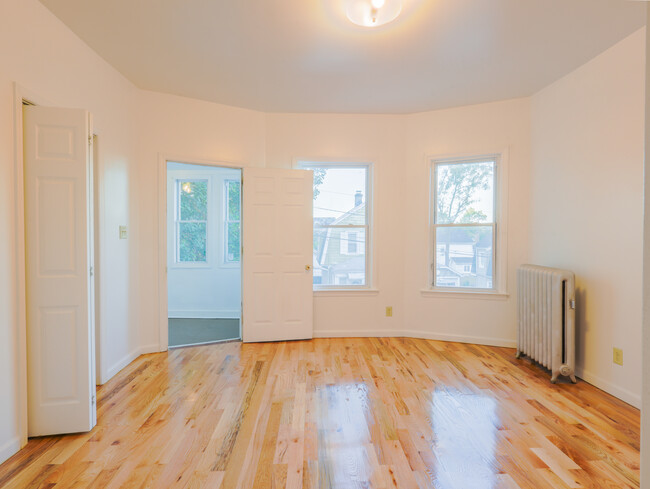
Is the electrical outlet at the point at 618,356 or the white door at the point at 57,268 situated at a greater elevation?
the white door at the point at 57,268

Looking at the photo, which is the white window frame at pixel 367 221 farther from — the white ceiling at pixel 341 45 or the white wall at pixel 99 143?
the white wall at pixel 99 143

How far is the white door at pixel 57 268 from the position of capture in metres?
2.18

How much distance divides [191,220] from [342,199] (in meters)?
2.77

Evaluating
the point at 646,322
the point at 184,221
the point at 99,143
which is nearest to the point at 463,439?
the point at 646,322

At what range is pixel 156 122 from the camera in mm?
3850

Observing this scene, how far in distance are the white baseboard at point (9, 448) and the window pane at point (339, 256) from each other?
305cm

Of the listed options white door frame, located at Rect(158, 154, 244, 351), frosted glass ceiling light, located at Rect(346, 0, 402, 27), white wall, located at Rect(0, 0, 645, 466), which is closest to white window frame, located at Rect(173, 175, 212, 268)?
white wall, located at Rect(0, 0, 645, 466)

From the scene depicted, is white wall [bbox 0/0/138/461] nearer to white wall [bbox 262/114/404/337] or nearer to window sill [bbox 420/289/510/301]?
white wall [bbox 262/114/404/337]

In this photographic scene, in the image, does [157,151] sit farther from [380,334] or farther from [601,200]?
[601,200]

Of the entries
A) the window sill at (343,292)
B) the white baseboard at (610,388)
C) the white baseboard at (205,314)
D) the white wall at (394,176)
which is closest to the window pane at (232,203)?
the white baseboard at (205,314)

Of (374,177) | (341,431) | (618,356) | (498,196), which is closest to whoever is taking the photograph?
(341,431)

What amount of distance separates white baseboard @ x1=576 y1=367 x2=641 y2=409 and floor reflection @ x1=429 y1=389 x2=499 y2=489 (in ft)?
3.27

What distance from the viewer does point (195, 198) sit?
5977 mm

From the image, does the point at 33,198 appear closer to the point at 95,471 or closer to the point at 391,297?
the point at 95,471
